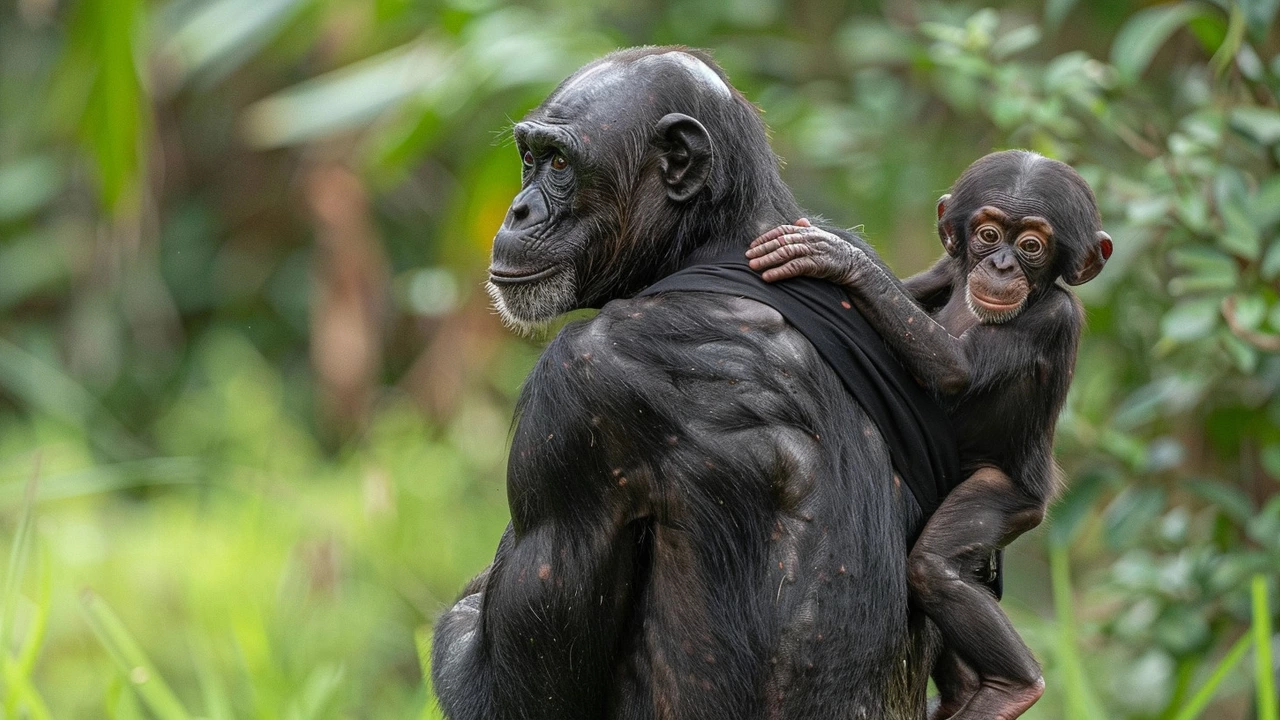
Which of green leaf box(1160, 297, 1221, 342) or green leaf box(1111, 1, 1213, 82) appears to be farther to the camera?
green leaf box(1111, 1, 1213, 82)

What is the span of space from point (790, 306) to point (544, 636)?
0.74 metres

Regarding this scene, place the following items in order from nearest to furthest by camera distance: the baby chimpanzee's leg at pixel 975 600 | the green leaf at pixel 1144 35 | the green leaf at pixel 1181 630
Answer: the baby chimpanzee's leg at pixel 975 600 < the green leaf at pixel 1144 35 < the green leaf at pixel 1181 630

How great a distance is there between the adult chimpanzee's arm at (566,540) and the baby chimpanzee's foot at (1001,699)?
2.25 feet

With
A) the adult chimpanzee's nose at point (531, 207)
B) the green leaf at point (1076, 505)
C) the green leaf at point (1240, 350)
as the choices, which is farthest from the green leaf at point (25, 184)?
the green leaf at point (1240, 350)

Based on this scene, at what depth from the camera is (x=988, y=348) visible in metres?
2.71

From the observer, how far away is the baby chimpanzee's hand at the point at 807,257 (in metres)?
2.62

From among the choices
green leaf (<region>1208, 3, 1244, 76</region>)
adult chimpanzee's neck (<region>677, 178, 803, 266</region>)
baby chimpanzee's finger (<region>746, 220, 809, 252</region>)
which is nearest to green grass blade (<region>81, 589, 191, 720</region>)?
adult chimpanzee's neck (<region>677, 178, 803, 266</region>)

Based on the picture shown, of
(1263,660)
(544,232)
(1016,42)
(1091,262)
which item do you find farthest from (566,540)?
(1016,42)

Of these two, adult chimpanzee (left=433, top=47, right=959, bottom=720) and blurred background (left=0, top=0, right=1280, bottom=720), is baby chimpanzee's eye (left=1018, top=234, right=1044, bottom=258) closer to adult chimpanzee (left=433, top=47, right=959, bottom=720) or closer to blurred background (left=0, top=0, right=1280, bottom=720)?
adult chimpanzee (left=433, top=47, right=959, bottom=720)

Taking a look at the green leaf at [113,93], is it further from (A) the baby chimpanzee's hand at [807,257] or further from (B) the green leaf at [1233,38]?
(B) the green leaf at [1233,38]

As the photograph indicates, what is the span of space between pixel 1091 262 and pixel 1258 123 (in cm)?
154

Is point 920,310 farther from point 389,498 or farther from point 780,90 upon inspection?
point 389,498

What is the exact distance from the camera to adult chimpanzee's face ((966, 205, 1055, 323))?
2.74 m

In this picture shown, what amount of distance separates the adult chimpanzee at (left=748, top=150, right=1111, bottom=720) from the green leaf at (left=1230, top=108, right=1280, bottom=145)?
1451mm
